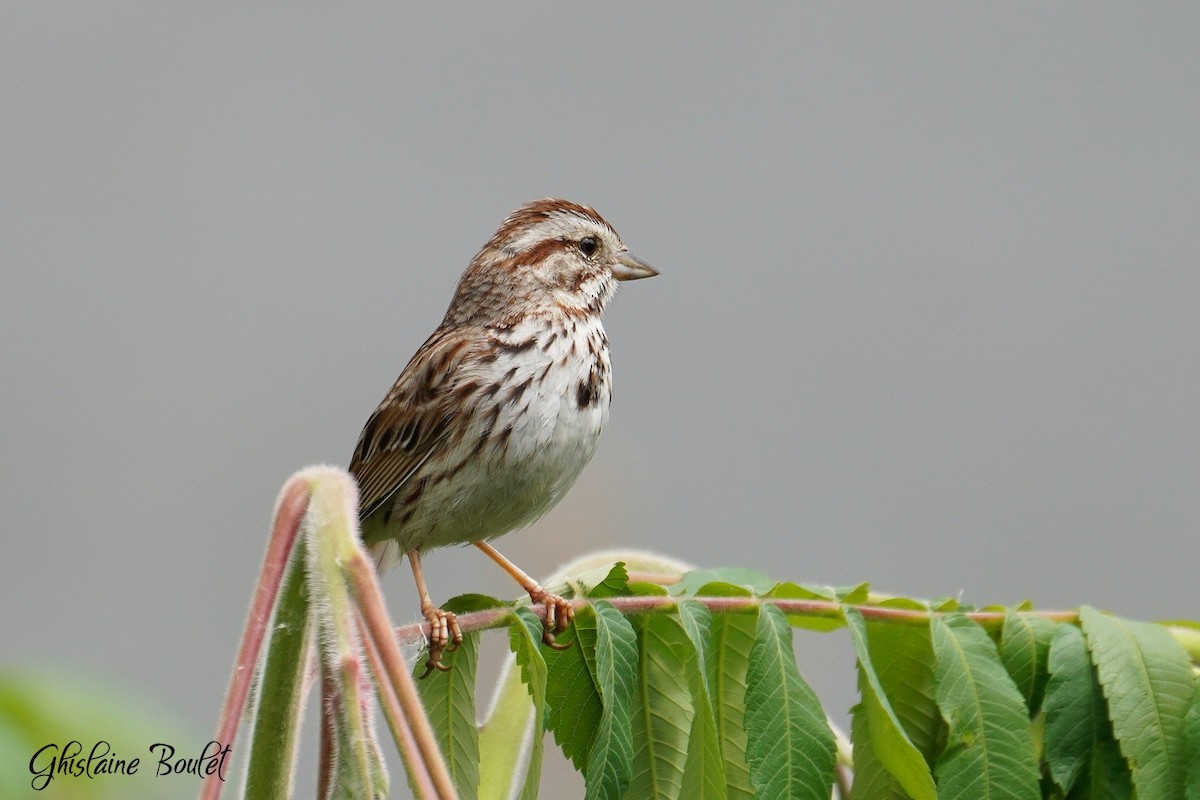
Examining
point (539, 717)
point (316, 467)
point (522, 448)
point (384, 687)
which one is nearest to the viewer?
point (384, 687)

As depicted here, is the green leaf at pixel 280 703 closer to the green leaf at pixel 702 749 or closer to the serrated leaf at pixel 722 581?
the green leaf at pixel 702 749

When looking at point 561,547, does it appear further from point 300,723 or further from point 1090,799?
point 300,723

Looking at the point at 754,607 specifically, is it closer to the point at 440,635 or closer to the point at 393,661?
the point at 440,635

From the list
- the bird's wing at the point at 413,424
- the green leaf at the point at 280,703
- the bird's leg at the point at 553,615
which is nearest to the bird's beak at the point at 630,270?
the bird's wing at the point at 413,424

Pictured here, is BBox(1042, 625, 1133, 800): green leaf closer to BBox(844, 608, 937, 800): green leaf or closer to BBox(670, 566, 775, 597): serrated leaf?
BBox(844, 608, 937, 800): green leaf

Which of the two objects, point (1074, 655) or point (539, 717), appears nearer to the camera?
point (539, 717)

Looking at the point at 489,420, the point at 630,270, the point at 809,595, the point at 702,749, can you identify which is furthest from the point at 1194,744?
the point at 630,270

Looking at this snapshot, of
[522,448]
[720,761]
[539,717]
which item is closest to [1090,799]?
[720,761]

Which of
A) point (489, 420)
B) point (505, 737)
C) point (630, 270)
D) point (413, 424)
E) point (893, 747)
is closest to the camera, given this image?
point (893, 747)
